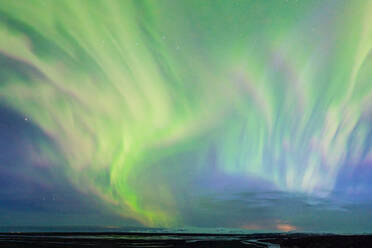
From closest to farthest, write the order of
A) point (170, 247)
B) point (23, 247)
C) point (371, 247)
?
point (371, 247)
point (23, 247)
point (170, 247)

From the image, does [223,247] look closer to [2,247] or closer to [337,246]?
[337,246]

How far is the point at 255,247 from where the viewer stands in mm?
61125

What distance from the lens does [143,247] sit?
2456 inches

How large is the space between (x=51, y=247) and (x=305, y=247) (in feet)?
→ 133

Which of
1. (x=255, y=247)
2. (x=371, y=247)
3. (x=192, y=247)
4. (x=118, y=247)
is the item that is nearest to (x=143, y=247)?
(x=118, y=247)

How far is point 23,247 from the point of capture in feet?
186

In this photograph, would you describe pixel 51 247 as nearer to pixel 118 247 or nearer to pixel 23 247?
pixel 23 247

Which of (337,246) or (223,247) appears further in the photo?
(223,247)

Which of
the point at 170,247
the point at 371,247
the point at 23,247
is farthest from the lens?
the point at 170,247

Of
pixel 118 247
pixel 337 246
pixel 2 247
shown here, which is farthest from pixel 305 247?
pixel 2 247

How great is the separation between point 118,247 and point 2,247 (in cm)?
1770

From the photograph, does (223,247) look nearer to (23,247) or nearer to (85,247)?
(85,247)

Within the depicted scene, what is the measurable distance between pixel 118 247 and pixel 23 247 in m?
14.7

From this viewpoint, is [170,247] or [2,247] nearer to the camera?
[2,247]
